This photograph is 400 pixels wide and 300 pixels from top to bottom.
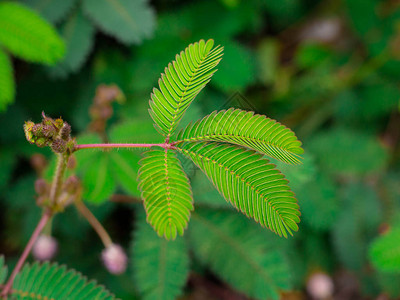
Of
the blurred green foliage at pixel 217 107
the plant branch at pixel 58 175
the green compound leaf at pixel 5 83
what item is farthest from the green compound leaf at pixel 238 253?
the green compound leaf at pixel 5 83

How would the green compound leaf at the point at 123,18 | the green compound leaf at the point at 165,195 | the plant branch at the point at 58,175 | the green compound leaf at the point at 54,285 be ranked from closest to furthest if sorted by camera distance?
the green compound leaf at the point at 165,195
the plant branch at the point at 58,175
the green compound leaf at the point at 54,285
the green compound leaf at the point at 123,18

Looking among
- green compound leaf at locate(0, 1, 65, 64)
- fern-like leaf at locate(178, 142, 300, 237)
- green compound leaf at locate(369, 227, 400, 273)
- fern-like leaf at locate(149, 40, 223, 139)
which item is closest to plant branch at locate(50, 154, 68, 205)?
fern-like leaf at locate(149, 40, 223, 139)

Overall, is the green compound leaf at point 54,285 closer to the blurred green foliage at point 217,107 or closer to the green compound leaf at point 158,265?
the blurred green foliage at point 217,107

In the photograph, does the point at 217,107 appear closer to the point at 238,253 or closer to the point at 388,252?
the point at 238,253

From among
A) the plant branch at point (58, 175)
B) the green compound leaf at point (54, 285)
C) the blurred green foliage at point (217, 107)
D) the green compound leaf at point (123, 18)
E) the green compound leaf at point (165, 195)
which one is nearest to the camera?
the green compound leaf at point (165, 195)

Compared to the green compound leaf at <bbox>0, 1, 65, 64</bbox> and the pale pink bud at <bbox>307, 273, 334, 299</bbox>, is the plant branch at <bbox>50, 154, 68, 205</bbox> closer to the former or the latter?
the green compound leaf at <bbox>0, 1, 65, 64</bbox>

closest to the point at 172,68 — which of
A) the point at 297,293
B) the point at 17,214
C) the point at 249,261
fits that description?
the point at 249,261

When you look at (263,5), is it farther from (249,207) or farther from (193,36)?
(249,207)
